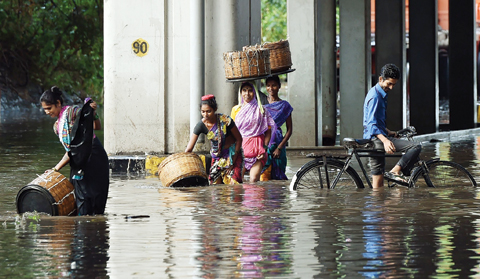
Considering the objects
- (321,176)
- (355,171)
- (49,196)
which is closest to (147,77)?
(321,176)

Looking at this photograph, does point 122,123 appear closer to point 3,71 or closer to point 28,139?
point 28,139

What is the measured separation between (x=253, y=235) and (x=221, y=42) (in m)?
6.50

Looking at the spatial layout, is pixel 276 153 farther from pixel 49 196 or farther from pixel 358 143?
pixel 49 196

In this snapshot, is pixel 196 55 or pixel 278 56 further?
pixel 196 55

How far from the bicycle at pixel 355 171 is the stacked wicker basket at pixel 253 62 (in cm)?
158

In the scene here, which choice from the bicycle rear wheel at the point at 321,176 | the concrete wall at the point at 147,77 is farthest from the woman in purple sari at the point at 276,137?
the concrete wall at the point at 147,77

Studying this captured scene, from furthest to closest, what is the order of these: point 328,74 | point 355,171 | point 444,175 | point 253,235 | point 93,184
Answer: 1. point 328,74
2. point 444,175
3. point 355,171
4. point 93,184
5. point 253,235

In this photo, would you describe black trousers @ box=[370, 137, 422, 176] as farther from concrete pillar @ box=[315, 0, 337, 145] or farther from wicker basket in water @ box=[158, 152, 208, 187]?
concrete pillar @ box=[315, 0, 337, 145]

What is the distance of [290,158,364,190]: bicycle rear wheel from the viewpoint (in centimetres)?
1023

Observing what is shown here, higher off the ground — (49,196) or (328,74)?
(328,74)

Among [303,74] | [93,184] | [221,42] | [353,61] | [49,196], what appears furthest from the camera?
[353,61]

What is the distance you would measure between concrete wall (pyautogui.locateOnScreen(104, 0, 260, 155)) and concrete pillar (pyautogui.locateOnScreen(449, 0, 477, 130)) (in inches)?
404

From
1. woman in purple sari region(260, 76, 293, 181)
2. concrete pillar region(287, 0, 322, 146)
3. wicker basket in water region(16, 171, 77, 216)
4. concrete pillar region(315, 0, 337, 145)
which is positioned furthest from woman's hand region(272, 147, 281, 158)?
concrete pillar region(315, 0, 337, 145)

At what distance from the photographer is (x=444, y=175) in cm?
1062
